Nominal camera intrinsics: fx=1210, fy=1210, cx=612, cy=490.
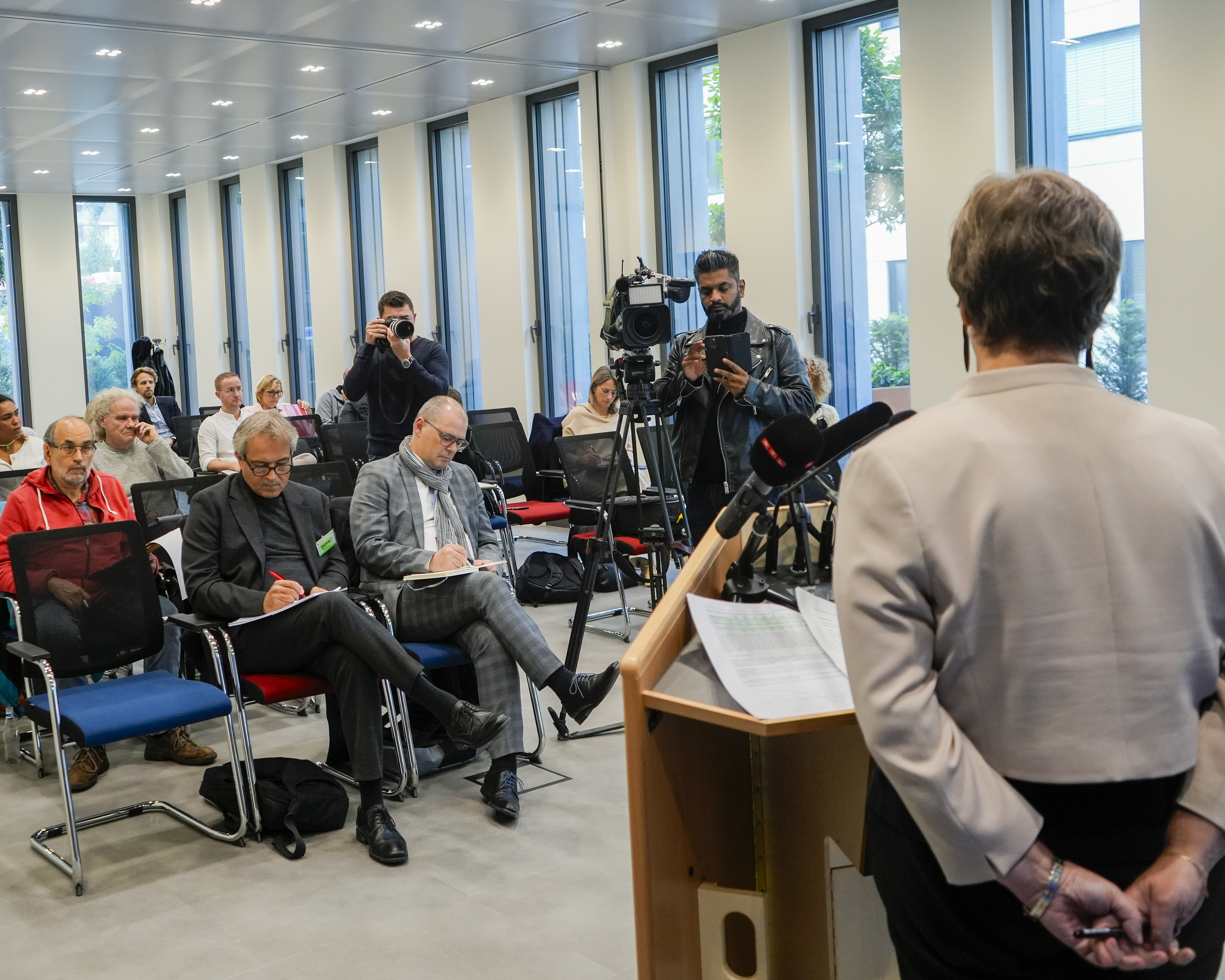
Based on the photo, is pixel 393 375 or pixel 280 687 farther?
pixel 393 375

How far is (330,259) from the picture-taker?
12.0 m

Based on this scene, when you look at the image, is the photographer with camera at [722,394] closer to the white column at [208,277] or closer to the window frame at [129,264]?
the white column at [208,277]

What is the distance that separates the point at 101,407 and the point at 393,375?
132 centimetres

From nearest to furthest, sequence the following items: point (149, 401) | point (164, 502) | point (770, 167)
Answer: point (164, 502), point (770, 167), point (149, 401)

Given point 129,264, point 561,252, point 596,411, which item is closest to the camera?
point 596,411

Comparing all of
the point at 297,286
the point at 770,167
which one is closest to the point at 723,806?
the point at 770,167

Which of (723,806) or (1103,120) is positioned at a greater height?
(1103,120)

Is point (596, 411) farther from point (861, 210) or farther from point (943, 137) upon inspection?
point (943, 137)

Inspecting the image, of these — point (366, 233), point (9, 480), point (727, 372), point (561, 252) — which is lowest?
point (9, 480)

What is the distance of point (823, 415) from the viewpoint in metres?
6.14

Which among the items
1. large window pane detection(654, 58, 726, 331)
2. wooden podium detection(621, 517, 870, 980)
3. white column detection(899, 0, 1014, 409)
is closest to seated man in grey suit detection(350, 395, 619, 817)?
wooden podium detection(621, 517, 870, 980)

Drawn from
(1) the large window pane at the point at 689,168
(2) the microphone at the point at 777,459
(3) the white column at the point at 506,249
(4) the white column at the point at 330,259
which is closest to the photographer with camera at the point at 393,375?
(1) the large window pane at the point at 689,168

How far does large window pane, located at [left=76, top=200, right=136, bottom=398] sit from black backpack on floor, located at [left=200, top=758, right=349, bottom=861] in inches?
488

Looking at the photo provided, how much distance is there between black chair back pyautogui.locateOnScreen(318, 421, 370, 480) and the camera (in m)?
7.89
